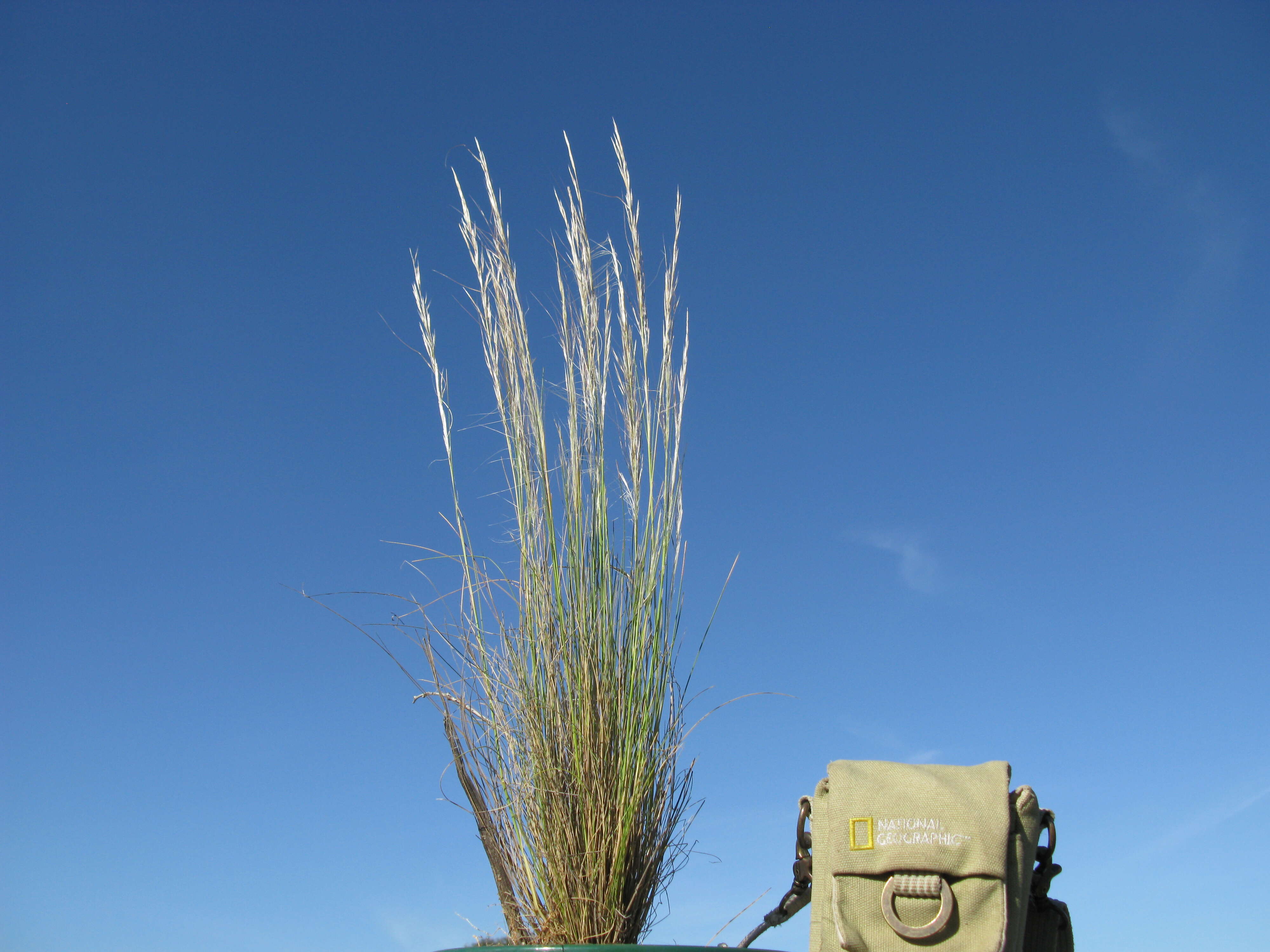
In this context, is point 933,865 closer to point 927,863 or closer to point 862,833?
point 927,863

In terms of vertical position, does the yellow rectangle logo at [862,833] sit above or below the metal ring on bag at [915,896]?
above

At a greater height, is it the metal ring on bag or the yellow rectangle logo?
the yellow rectangle logo

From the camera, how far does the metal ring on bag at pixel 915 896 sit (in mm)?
1570

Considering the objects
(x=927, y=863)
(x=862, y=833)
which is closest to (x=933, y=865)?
(x=927, y=863)

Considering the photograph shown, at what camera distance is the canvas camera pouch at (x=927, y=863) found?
5.17 ft

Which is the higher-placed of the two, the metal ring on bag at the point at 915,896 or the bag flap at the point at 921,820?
the bag flap at the point at 921,820

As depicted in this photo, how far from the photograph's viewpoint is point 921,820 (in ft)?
5.34

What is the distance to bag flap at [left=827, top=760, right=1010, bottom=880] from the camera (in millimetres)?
1584

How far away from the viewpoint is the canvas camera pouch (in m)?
1.58

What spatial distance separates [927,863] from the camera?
1600mm

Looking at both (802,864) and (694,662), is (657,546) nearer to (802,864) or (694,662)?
(694,662)

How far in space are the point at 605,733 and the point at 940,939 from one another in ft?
2.20

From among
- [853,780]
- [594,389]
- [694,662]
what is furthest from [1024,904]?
[594,389]

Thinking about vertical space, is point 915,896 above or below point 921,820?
below
